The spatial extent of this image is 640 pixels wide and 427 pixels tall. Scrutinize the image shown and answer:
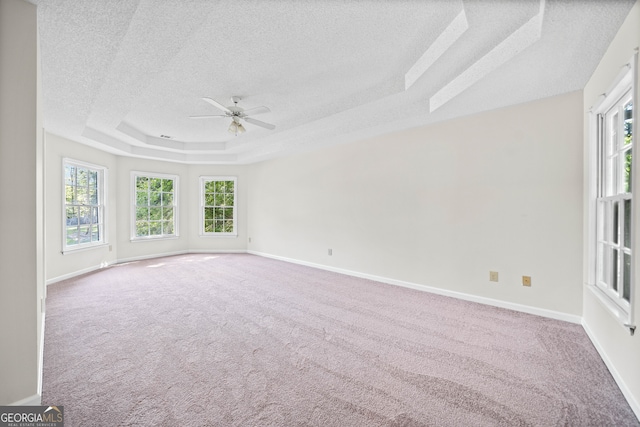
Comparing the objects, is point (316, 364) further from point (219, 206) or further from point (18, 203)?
point (219, 206)

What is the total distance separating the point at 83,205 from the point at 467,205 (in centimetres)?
621

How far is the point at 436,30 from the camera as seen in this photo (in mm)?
2102

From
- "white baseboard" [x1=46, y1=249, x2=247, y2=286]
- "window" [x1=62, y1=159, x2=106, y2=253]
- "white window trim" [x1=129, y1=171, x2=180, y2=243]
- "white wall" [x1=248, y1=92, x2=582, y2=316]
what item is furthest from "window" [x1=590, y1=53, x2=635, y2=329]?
"white window trim" [x1=129, y1=171, x2=180, y2=243]

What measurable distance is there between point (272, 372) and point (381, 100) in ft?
9.67

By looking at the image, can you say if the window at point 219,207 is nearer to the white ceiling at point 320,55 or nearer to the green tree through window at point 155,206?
the green tree through window at point 155,206

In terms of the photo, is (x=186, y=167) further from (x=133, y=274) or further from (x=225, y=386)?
(x=225, y=386)

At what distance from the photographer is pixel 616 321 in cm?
190

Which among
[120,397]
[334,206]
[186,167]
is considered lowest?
[120,397]

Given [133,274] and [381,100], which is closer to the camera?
[381,100]

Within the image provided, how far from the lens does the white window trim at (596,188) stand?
1.62 meters

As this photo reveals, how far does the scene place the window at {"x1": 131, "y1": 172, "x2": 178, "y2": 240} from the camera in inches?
240

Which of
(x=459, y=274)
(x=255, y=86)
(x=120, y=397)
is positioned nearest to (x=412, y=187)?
(x=459, y=274)

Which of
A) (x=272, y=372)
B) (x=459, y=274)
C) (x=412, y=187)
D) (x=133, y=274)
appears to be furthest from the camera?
(x=133, y=274)

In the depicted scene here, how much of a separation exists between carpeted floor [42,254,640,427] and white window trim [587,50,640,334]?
472 millimetres
